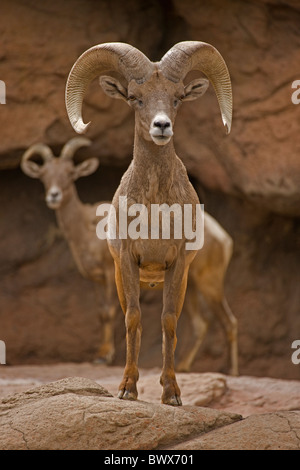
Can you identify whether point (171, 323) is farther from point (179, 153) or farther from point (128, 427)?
point (179, 153)

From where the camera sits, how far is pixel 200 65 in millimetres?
7105

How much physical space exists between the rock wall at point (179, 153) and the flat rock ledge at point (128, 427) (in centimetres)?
567

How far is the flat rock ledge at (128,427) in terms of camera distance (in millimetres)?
5895

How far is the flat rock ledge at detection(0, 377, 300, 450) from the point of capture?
5.89 m

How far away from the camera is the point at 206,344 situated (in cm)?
1285

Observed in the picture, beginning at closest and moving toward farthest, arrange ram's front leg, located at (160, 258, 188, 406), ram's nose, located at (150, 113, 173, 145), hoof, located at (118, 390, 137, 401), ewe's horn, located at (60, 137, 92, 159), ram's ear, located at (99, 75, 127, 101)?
1. ram's nose, located at (150, 113, 173, 145)
2. hoof, located at (118, 390, 137, 401)
3. ram's front leg, located at (160, 258, 188, 406)
4. ram's ear, located at (99, 75, 127, 101)
5. ewe's horn, located at (60, 137, 92, 159)

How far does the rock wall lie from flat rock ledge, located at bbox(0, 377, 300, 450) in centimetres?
567

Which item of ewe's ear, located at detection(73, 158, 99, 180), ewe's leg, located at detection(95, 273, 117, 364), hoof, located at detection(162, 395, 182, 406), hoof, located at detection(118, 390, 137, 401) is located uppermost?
ewe's ear, located at detection(73, 158, 99, 180)

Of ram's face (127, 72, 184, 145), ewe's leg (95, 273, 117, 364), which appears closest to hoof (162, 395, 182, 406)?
ram's face (127, 72, 184, 145)

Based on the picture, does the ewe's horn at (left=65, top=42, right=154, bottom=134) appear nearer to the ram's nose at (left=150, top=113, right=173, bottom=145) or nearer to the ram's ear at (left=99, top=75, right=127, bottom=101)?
the ram's ear at (left=99, top=75, right=127, bottom=101)

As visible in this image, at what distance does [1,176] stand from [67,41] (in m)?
2.59

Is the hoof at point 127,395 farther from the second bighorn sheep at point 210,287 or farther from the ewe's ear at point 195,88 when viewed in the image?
the second bighorn sheep at point 210,287

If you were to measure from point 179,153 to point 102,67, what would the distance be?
537 centimetres
